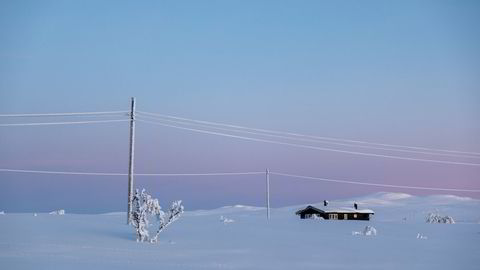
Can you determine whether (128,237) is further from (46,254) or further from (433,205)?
(433,205)

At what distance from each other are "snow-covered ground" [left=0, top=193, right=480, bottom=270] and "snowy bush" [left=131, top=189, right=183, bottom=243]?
1.50 ft

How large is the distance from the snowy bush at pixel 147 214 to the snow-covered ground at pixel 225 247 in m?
0.46

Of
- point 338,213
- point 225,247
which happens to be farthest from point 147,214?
point 338,213

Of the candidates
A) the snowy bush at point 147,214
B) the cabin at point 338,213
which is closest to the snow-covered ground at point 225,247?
the snowy bush at point 147,214

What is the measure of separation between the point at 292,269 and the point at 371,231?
1111cm

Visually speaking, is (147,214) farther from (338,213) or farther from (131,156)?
(338,213)

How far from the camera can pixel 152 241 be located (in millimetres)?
18922

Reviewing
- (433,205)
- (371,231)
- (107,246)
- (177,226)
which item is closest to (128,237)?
(107,246)

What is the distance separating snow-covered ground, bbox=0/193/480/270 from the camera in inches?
573

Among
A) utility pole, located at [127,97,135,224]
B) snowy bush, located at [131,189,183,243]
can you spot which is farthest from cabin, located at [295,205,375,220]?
snowy bush, located at [131,189,183,243]

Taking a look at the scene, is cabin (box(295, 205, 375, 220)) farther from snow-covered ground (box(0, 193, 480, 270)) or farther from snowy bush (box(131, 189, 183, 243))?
snowy bush (box(131, 189, 183, 243))

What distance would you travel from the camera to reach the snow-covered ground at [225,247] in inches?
573

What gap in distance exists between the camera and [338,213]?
68.6 m

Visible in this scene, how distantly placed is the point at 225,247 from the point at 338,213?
2051 inches
